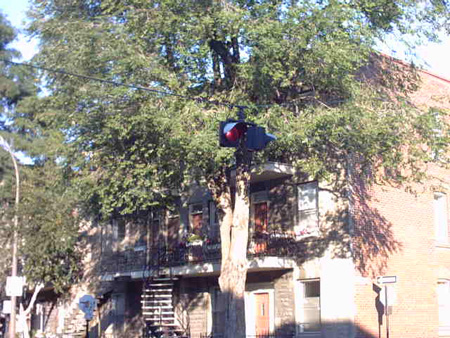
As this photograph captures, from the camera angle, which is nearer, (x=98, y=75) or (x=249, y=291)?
(x=98, y=75)

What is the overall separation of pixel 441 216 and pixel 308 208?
5.67 m

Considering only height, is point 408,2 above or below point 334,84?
above

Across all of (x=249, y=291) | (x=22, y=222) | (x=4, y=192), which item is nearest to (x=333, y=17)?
(x=249, y=291)

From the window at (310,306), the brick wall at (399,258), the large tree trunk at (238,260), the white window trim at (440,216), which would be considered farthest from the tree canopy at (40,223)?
the white window trim at (440,216)

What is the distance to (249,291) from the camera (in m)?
26.2

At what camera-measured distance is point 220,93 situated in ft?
66.4

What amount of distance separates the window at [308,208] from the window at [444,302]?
5357 mm

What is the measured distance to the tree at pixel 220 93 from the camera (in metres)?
18.5

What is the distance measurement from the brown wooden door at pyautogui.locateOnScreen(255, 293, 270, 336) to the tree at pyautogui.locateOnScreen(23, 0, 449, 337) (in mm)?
5906

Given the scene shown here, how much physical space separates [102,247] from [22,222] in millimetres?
4759

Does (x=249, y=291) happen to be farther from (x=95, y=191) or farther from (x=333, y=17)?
(x=333, y=17)

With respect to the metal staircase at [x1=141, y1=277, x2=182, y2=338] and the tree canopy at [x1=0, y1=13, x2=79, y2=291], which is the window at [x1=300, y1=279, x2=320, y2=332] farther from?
the tree canopy at [x1=0, y1=13, x2=79, y2=291]

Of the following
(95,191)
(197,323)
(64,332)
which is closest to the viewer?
(95,191)

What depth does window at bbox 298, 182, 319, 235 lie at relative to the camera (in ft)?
80.3
